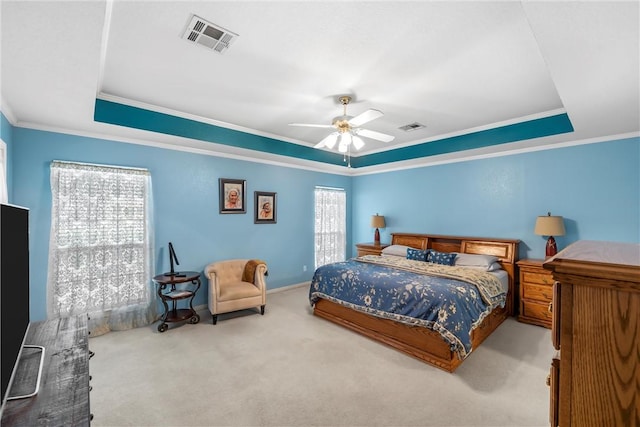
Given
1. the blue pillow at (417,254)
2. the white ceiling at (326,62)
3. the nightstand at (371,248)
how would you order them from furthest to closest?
the nightstand at (371,248) → the blue pillow at (417,254) → the white ceiling at (326,62)

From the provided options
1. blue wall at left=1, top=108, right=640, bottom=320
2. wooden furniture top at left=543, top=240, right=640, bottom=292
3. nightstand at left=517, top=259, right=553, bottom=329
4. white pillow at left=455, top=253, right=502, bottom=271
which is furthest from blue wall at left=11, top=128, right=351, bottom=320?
wooden furniture top at left=543, top=240, right=640, bottom=292

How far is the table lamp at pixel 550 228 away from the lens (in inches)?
149

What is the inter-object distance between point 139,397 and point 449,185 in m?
5.11

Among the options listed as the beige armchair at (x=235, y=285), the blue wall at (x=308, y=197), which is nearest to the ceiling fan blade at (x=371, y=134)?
the blue wall at (x=308, y=197)

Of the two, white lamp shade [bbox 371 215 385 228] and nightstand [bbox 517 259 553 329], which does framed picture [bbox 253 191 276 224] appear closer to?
white lamp shade [bbox 371 215 385 228]

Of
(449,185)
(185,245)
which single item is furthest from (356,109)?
(185,245)

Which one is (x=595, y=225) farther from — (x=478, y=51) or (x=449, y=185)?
(x=478, y=51)

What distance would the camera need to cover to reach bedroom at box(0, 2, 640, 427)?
3072 millimetres

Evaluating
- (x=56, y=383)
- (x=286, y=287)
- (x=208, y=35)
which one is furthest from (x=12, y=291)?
(x=286, y=287)

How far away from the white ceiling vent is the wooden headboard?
441 centimetres

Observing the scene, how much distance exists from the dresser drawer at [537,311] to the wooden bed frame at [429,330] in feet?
0.75

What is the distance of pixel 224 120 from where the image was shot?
4023 millimetres

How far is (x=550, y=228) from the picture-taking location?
3799 millimetres

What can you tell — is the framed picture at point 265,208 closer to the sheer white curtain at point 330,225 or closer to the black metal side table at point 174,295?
the sheer white curtain at point 330,225
